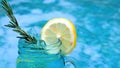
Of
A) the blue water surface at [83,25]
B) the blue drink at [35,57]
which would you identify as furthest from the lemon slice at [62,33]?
the blue water surface at [83,25]

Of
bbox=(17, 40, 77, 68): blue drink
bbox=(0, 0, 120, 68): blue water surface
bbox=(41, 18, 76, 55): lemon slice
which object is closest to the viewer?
bbox=(17, 40, 77, 68): blue drink

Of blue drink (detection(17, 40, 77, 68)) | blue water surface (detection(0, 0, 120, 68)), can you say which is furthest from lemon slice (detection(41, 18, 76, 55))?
blue water surface (detection(0, 0, 120, 68))

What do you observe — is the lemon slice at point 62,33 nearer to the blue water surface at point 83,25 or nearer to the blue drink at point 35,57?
the blue drink at point 35,57

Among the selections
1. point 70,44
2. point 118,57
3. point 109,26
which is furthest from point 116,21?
point 70,44

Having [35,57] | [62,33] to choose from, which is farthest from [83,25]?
[35,57]

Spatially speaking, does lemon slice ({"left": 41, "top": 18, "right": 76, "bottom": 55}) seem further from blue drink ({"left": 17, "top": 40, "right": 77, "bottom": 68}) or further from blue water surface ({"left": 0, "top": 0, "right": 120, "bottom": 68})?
blue water surface ({"left": 0, "top": 0, "right": 120, "bottom": 68})
